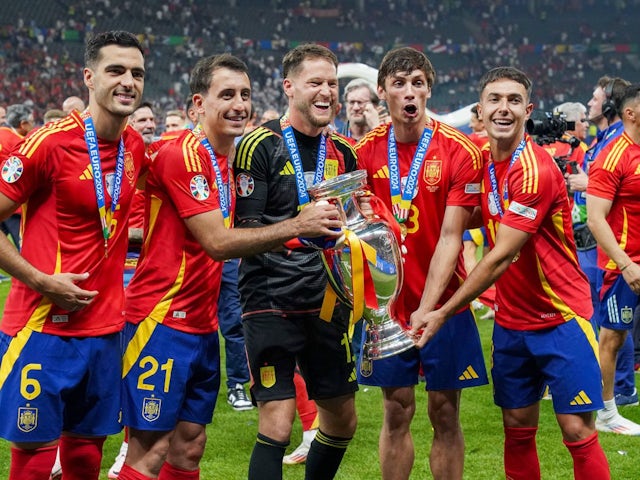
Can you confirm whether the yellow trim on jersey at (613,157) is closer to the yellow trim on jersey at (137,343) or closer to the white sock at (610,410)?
the white sock at (610,410)

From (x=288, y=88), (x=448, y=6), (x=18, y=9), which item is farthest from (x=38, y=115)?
(x=288, y=88)

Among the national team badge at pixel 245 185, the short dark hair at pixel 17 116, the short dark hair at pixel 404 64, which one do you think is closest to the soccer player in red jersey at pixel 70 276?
the national team badge at pixel 245 185

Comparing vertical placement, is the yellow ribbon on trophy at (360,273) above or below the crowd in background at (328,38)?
below

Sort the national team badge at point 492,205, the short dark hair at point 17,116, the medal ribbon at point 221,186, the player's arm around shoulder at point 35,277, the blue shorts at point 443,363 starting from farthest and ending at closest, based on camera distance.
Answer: the short dark hair at point 17,116
the blue shorts at point 443,363
the national team badge at point 492,205
the medal ribbon at point 221,186
the player's arm around shoulder at point 35,277

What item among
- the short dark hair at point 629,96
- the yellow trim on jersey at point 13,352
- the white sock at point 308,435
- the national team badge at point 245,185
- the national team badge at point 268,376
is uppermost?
the short dark hair at point 629,96

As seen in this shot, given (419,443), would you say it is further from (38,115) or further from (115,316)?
(38,115)

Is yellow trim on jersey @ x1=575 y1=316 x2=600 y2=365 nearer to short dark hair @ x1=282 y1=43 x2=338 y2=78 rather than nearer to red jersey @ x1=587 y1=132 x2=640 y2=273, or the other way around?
short dark hair @ x1=282 y1=43 x2=338 y2=78

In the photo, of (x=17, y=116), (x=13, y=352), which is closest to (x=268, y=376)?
(x=13, y=352)

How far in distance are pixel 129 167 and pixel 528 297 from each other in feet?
6.42

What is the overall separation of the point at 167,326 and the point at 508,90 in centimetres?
195

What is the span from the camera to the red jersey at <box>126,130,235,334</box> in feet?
12.7

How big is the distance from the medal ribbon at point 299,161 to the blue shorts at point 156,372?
812 millimetres

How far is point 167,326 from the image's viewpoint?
3898 millimetres

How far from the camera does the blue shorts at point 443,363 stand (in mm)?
4422
